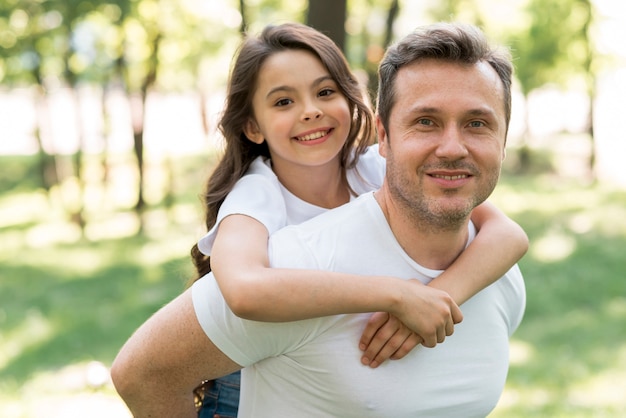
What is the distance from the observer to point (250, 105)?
10.1 ft

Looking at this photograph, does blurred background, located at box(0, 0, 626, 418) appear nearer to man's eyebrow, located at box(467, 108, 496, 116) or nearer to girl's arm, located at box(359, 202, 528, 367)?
girl's arm, located at box(359, 202, 528, 367)

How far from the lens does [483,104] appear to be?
6.73ft

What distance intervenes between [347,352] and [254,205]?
0.70m

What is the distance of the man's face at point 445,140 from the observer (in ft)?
6.66

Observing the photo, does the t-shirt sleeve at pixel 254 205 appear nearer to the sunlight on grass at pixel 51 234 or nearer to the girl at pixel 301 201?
the girl at pixel 301 201

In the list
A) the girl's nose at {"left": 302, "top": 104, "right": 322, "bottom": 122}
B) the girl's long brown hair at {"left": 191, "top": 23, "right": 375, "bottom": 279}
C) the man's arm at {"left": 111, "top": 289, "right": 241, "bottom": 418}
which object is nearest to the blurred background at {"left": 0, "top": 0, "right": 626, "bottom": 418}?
the girl's long brown hair at {"left": 191, "top": 23, "right": 375, "bottom": 279}

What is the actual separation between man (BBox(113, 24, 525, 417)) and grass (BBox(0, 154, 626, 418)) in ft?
3.87

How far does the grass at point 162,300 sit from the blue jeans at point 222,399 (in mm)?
763

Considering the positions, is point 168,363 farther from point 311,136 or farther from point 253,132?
point 253,132

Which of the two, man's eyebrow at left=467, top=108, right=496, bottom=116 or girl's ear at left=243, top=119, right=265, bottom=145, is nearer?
man's eyebrow at left=467, top=108, right=496, bottom=116

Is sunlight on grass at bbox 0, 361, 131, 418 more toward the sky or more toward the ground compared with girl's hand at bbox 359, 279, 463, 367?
more toward the ground

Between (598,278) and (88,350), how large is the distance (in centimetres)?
628

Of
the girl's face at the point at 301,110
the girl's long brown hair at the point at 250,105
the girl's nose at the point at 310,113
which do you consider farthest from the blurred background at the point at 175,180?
the girl's nose at the point at 310,113

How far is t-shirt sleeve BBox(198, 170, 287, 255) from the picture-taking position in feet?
8.13
